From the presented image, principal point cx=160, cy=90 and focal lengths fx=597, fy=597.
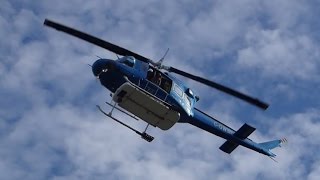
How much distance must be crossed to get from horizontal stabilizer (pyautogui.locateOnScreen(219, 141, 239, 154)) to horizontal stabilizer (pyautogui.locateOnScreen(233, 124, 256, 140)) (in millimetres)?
704

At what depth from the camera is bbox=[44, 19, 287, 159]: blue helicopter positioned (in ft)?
94.7

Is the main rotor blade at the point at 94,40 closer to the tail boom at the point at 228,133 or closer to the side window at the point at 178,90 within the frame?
the side window at the point at 178,90

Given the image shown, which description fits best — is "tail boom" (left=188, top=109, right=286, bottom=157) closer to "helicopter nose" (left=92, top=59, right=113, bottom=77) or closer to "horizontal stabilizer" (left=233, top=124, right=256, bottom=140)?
"horizontal stabilizer" (left=233, top=124, right=256, bottom=140)

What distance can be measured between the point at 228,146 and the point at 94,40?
11592mm

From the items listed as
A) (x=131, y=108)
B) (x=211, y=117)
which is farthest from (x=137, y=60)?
(x=211, y=117)

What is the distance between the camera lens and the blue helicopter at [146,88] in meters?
28.9

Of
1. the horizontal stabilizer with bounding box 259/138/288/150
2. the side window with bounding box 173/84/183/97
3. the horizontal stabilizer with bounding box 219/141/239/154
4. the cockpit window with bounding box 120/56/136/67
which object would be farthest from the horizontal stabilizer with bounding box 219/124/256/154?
the cockpit window with bounding box 120/56/136/67

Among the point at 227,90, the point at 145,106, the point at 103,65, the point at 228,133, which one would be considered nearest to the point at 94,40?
the point at 103,65

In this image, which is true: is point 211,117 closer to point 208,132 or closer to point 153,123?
point 208,132

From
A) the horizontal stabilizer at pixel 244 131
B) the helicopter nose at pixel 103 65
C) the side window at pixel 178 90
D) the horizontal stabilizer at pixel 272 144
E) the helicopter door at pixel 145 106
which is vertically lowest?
the helicopter door at pixel 145 106

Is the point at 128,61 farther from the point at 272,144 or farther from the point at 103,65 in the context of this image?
the point at 272,144

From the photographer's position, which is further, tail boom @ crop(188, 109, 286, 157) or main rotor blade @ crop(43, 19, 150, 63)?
tail boom @ crop(188, 109, 286, 157)

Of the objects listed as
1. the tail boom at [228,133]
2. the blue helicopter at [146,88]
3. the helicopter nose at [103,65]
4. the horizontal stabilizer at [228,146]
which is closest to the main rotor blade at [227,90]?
the blue helicopter at [146,88]

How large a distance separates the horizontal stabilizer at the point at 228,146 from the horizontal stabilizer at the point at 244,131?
70 centimetres
